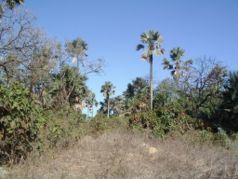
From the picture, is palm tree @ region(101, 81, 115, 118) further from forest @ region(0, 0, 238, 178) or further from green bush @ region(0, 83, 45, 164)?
green bush @ region(0, 83, 45, 164)

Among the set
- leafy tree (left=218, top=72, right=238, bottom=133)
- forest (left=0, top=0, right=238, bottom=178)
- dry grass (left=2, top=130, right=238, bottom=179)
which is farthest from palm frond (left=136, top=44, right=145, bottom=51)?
dry grass (left=2, top=130, right=238, bottom=179)

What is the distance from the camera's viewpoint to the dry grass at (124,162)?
36.2 ft

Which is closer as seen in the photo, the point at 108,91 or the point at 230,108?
the point at 230,108

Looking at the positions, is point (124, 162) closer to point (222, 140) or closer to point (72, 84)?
point (222, 140)

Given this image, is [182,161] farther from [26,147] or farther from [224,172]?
[26,147]

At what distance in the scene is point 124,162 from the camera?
12.9 meters

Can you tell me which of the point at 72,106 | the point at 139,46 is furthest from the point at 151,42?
the point at 72,106

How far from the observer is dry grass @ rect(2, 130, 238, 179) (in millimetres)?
11047

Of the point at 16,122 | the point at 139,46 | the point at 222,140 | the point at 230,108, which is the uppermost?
the point at 139,46

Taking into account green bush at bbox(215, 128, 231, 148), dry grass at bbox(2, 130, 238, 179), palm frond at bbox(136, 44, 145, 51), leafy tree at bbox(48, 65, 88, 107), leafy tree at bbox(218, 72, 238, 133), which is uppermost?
palm frond at bbox(136, 44, 145, 51)

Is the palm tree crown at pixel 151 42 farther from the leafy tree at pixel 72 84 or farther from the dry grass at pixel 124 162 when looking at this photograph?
the dry grass at pixel 124 162

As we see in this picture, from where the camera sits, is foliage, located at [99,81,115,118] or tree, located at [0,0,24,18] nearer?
tree, located at [0,0,24,18]

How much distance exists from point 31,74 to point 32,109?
47.1 feet

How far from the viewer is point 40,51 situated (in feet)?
88.7
